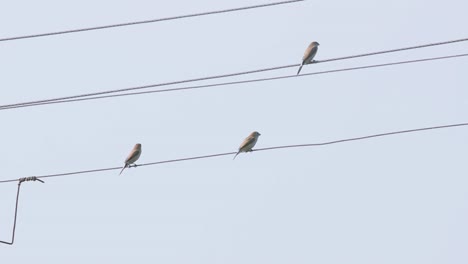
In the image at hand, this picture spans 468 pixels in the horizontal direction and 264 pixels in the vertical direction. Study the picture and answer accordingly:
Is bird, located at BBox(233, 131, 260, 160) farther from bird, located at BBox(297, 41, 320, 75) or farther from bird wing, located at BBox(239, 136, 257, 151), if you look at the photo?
bird, located at BBox(297, 41, 320, 75)

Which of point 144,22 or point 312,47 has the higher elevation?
point 312,47

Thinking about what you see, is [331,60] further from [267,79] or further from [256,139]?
[256,139]

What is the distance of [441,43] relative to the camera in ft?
102

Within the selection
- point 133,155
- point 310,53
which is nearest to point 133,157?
point 133,155

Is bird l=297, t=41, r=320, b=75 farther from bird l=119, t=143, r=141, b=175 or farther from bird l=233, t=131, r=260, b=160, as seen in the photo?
bird l=119, t=143, r=141, b=175

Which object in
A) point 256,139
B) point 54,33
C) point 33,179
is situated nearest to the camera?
point 54,33

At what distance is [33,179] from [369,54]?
560 centimetres

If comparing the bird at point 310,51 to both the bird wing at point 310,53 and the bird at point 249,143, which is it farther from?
the bird at point 249,143

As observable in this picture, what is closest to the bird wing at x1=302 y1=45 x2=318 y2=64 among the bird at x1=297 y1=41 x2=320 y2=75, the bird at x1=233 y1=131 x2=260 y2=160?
the bird at x1=297 y1=41 x2=320 y2=75

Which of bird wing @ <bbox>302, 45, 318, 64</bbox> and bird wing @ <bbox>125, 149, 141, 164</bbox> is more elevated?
bird wing @ <bbox>302, 45, 318, 64</bbox>

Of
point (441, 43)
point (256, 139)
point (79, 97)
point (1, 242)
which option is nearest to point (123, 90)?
point (79, 97)

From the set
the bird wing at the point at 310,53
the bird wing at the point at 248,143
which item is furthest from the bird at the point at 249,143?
the bird wing at the point at 310,53

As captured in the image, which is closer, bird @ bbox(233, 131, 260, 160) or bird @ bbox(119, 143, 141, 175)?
bird @ bbox(233, 131, 260, 160)

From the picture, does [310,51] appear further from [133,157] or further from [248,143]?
[133,157]
